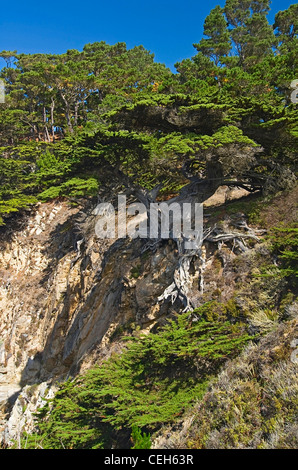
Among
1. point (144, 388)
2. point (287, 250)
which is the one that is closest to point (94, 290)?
point (144, 388)

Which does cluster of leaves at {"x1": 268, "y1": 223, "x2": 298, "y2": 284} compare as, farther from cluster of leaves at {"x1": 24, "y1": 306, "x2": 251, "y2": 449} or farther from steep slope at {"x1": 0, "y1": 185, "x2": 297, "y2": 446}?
cluster of leaves at {"x1": 24, "y1": 306, "x2": 251, "y2": 449}

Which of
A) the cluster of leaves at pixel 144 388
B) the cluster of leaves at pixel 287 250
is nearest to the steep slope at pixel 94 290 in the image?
the cluster of leaves at pixel 287 250

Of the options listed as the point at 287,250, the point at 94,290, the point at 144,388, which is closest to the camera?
the point at 144,388

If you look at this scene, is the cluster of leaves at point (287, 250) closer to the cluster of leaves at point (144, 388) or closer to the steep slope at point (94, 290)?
the steep slope at point (94, 290)

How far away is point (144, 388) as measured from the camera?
8.03 metres

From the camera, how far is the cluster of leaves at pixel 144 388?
6.96 metres

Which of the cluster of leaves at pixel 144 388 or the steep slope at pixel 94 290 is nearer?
the cluster of leaves at pixel 144 388

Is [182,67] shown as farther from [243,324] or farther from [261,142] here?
[243,324]

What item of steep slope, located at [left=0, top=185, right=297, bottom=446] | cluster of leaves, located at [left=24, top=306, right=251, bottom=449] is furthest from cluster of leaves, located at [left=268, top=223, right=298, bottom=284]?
cluster of leaves, located at [left=24, top=306, right=251, bottom=449]

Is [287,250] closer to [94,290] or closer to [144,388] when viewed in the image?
[144,388]

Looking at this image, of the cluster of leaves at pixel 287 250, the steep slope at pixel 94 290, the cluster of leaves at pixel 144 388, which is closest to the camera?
the cluster of leaves at pixel 144 388

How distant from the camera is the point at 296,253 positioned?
8727 millimetres

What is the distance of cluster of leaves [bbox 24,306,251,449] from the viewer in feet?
22.8

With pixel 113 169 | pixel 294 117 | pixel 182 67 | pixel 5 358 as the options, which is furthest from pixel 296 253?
pixel 182 67
